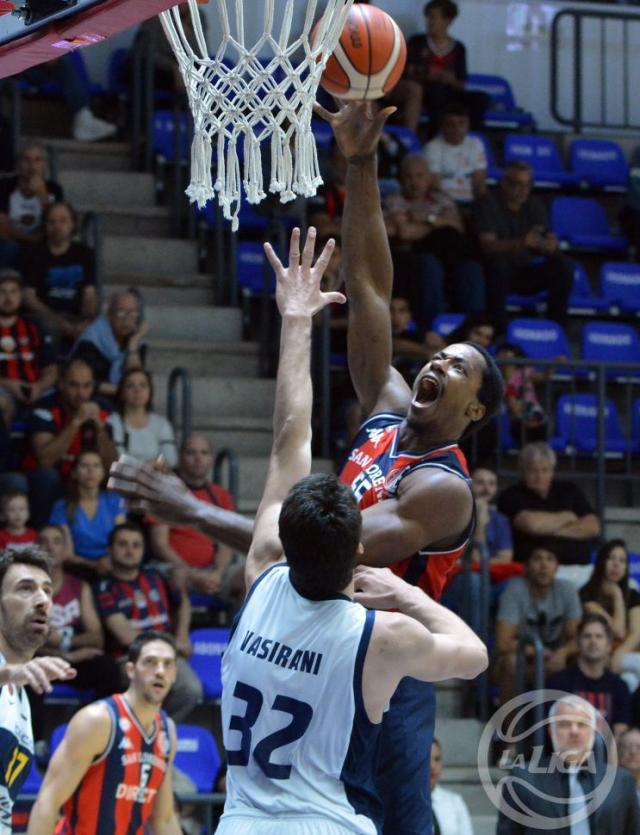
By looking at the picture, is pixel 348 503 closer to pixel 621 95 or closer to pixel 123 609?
pixel 123 609

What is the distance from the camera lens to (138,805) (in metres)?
6.83

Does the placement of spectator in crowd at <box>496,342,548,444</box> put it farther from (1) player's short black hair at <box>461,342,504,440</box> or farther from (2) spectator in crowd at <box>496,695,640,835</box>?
(1) player's short black hair at <box>461,342,504,440</box>

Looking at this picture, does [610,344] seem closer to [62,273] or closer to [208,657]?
[62,273]

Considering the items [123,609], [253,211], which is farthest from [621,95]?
[123,609]

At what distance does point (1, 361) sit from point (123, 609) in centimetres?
184

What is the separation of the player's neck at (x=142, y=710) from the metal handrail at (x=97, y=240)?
350 centimetres

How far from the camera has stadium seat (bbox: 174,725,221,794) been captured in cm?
807

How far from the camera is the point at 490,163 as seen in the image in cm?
1232

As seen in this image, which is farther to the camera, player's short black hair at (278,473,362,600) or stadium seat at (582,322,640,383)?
stadium seat at (582,322,640,383)

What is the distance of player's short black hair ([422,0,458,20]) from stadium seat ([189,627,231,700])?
231 inches

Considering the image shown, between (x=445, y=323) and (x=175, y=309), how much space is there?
70.9 inches

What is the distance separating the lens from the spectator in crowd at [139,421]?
9.12 metres

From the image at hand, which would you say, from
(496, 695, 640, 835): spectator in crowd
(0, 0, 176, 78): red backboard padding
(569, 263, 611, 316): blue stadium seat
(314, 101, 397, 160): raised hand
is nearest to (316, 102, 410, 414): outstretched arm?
(314, 101, 397, 160): raised hand

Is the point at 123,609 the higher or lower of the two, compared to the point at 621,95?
lower
